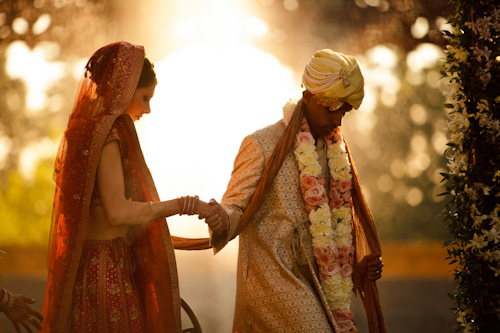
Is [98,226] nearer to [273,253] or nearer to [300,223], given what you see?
[273,253]

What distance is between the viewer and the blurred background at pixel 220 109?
5176mm

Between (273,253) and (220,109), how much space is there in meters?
2.78

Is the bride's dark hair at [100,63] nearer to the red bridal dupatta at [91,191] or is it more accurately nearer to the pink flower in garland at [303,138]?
the red bridal dupatta at [91,191]

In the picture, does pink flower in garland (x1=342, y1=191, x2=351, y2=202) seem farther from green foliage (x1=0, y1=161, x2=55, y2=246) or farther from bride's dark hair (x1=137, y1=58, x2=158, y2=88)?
green foliage (x1=0, y1=161, x2=55, y2=246)

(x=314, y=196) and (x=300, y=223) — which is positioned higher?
(x=314, y=196)

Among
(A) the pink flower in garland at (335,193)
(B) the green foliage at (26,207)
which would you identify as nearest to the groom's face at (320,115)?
(A) the pink flower in garland at (335,193)

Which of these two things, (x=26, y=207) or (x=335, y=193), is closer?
(x=335, y=193)

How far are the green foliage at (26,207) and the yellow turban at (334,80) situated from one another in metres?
3.33

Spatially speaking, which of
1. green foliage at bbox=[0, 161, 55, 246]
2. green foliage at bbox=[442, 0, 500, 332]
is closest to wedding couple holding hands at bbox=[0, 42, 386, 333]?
green foliage at bbox=[442, 0, 500, 332]

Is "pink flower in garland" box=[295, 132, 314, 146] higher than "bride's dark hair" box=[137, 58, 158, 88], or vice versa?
"bride's dark hair" box=[137, 58, 158, 88]

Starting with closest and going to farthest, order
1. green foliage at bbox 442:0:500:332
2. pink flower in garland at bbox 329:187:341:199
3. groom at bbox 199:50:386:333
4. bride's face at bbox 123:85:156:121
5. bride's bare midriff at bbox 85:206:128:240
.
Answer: bride's bare midriff at bbox 85:206:128:240 < bride's face at bbox 123:85:156:121 < green foliage at bbox 442:0:500:332 < groom at bbox 199:50:386:333 < pink flower in garland at bbox 329:187:341:199

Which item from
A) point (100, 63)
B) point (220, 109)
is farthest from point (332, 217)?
point (220, 109)

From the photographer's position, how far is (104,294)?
231cm

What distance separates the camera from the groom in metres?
Result: 2.74
